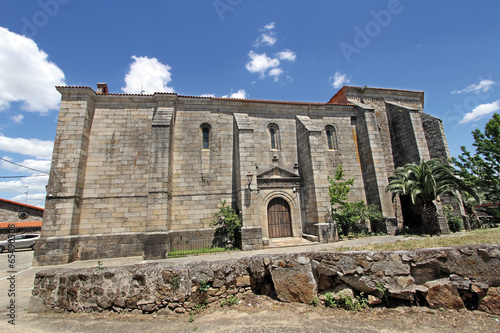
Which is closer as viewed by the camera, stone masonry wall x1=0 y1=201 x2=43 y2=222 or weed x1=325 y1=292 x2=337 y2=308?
weed x1=325 y1=292 x2=337 y2=308

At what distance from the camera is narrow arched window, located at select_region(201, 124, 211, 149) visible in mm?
14121

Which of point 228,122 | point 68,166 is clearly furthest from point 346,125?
point 68,166

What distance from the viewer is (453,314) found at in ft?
14.2

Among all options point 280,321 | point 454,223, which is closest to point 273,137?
point 280,321

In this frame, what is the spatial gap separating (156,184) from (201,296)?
8.08m

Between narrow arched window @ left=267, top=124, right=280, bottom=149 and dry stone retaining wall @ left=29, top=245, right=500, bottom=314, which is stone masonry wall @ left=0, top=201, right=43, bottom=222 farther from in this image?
narrow arched window @ left=267, top=124, right=280, bottom=149

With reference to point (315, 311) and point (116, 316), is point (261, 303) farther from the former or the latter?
point (116, 316)

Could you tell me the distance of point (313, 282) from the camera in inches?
193

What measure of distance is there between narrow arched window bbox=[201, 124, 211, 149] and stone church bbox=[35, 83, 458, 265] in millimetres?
64

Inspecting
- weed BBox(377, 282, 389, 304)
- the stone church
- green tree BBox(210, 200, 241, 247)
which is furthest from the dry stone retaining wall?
green tree BBox(210, 200, 241, 247)

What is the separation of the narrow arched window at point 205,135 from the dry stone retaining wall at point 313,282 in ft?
32.2

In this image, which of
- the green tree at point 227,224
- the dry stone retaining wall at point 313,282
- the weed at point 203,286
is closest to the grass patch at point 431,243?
the dry stone retaining wall at point 313,282

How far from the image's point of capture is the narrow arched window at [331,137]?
51.9ft

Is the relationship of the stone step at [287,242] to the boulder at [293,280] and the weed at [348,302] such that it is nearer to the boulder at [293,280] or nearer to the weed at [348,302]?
the boulder at [293,280]
